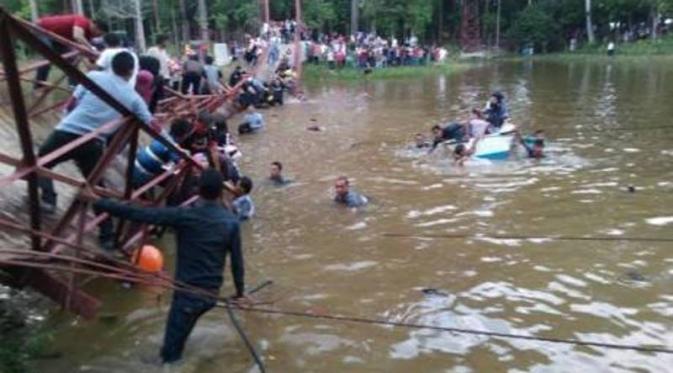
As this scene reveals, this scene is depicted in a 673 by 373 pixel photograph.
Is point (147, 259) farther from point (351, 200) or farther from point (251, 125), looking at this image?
point (251, 125)

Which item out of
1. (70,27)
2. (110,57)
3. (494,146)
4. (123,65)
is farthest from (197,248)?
(494,146)

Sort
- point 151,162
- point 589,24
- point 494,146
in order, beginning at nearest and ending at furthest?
point 151,162
point 494,146
point 589,24

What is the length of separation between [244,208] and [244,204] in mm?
61

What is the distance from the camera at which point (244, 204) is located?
11.4m

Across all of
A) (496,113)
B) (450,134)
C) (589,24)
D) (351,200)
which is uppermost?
(589,24)

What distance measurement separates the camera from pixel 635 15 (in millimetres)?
61906

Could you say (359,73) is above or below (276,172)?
above

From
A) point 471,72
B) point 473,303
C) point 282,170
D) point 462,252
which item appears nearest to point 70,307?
point 473,303

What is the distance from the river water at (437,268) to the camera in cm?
675

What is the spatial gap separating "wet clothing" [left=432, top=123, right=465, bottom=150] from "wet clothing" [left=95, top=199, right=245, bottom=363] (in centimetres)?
1085

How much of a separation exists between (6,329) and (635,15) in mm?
63387

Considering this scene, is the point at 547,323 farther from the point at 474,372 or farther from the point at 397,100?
the point at 397,100

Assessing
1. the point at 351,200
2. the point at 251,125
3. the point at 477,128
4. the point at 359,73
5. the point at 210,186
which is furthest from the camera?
the point at 359,73

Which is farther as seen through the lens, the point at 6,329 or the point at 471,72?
the point at 471,72
